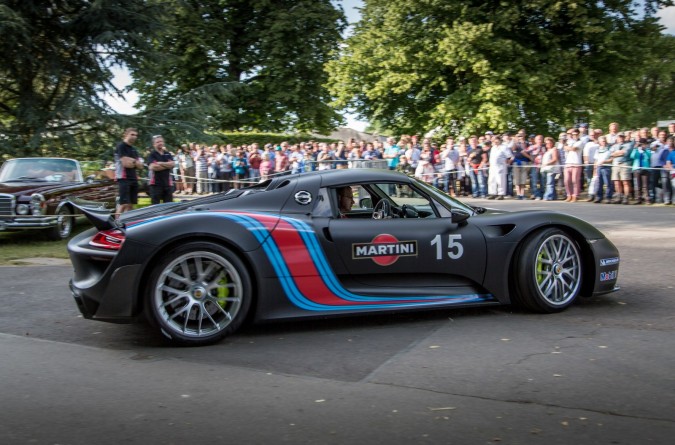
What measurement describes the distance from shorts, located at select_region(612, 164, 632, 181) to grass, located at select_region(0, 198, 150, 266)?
472 inches

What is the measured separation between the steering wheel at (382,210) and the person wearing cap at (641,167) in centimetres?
1235

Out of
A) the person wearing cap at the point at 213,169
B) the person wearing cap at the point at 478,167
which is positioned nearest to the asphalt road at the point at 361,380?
the person wearing cap at the point at 478,167

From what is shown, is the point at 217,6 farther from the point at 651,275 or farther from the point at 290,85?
the point at 651,275

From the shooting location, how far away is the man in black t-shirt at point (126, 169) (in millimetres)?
13023

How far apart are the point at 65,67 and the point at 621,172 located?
14.0 metres

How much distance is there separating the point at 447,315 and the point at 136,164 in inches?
327

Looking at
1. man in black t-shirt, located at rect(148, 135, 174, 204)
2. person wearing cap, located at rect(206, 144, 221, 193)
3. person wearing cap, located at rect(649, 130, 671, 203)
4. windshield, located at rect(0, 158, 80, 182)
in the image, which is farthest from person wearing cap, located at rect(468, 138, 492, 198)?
windshield, located at rect(0, 158, 80, 182)

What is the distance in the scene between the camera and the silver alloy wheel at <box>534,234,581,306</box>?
638cm

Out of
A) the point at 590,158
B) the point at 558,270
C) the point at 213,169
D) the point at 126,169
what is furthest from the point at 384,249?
the point at 213,169

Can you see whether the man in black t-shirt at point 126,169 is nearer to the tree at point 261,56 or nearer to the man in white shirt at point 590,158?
the man in white shirt at point 590,158

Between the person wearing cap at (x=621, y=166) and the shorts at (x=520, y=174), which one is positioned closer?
the person wearing cap at (x=621, y=166)

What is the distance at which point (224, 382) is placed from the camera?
4.71 meters

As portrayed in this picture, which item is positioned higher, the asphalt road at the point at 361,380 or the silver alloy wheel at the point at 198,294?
the silver alloy wheel at the point at 198,294

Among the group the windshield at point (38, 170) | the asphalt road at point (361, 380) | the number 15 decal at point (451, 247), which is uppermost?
the windshield at point (38, 170)
